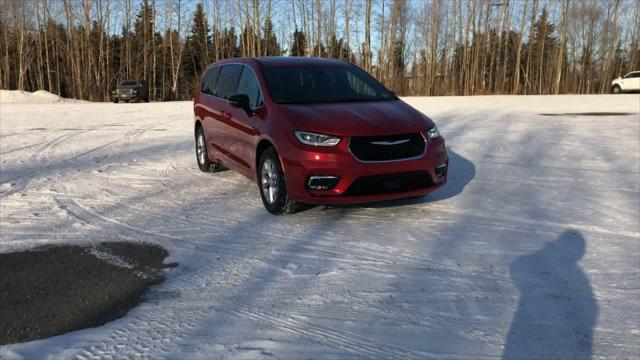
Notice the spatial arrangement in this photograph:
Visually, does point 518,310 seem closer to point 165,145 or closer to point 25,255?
point 25,255

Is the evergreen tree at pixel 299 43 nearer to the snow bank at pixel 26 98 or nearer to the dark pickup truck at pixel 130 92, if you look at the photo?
the dark pickup truck at pixel 130 92

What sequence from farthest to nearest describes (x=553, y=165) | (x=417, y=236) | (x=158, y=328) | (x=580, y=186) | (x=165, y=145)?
(x=165, y=145)
(x=553, y=165)
(x=580, y=186)
(x=417, y=236)
(x=158, y=328)

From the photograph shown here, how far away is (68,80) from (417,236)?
5027 cm

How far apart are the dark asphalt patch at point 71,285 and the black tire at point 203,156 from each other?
3.47 metres

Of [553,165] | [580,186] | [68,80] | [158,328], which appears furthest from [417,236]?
[68,80]

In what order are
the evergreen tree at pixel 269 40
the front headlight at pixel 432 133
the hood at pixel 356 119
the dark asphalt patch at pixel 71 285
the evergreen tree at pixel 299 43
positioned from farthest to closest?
the evergreen tree at pixel 299 43 < the evergreen tree at pixel 269 40 < the front headlight at pixel 432 133 < the hood at pixel 356 119 < the dark asphalt patch at pixel 71 285

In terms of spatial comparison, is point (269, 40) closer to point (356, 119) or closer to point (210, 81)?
point (210, 81)

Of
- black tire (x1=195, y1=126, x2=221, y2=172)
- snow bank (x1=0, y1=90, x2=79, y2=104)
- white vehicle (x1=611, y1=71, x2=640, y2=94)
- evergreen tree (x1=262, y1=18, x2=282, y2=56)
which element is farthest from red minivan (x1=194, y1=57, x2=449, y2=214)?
evergreen tree (x1=262, y1=18, x2=282, y2=56)

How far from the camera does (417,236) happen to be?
5.14 metres

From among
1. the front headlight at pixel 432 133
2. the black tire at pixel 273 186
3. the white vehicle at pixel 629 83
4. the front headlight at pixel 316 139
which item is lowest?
the black tire at pixel 273 186

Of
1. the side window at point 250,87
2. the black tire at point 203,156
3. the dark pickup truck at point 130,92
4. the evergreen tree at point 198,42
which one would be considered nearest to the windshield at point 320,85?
the side window at point 250,87

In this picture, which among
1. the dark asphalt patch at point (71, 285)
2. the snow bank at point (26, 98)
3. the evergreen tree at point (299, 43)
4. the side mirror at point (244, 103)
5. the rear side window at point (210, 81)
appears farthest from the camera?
the evergreen tree at point (299, 43)

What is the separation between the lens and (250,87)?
6691 millimetres

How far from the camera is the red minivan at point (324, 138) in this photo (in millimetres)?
5367
